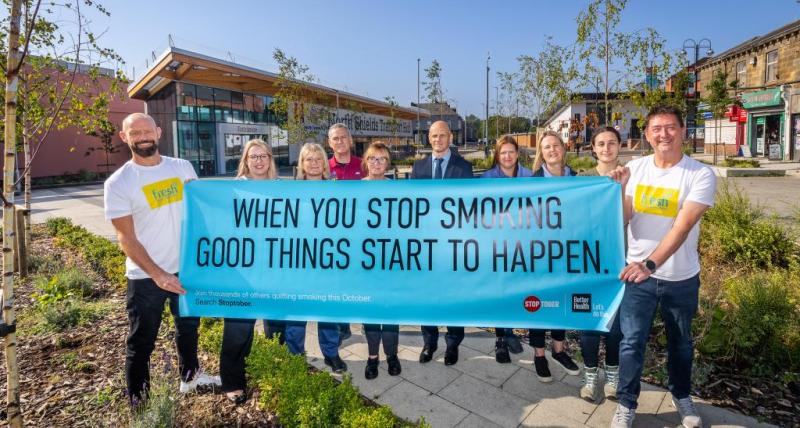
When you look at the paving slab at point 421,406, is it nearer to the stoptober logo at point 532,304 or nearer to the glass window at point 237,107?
the stoptober logo at point 532,304

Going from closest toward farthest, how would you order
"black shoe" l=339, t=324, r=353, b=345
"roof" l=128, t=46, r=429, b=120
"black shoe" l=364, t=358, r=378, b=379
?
1. "black shoe" l=364, t=358, r=378, b=379
2. "black shoe" l=339, t=324, r=353, b=345
3. "roof" l=128, t=46, r=429, b=120

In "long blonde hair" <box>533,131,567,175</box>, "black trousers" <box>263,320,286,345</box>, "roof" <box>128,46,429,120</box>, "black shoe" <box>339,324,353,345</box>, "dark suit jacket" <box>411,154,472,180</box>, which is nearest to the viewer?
"long blonde hair" <box>533,131,567,175</box>

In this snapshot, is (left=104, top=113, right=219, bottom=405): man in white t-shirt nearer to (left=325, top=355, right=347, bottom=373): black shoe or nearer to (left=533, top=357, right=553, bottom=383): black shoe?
(left=325, top=355, right=347, bottom=373): black shoe

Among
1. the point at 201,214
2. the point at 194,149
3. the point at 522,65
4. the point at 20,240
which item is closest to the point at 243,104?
the point at 194,149

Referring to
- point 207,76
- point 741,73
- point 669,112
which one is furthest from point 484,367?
point 741,73

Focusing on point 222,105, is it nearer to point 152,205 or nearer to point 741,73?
point 152,205

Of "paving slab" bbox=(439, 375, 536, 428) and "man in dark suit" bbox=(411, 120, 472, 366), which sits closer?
"paving slab" bbox=(439, 375, 536, 428)

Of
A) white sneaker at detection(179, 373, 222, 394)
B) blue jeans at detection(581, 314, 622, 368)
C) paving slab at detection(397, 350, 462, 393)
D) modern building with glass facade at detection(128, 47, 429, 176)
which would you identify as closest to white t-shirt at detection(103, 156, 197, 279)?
white sneaker at detection(179, 373, 222, 394)

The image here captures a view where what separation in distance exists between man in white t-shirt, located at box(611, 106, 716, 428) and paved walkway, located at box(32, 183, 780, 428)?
0.83ft

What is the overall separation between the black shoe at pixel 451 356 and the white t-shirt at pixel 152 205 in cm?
239

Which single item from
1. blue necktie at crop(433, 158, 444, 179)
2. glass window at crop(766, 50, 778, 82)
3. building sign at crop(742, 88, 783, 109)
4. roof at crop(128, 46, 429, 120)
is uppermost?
glass window at crop(766, 50, 778, 82)

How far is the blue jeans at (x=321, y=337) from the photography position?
4.18m

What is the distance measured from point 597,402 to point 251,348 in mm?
2732

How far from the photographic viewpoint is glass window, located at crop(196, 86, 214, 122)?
94.6ft
